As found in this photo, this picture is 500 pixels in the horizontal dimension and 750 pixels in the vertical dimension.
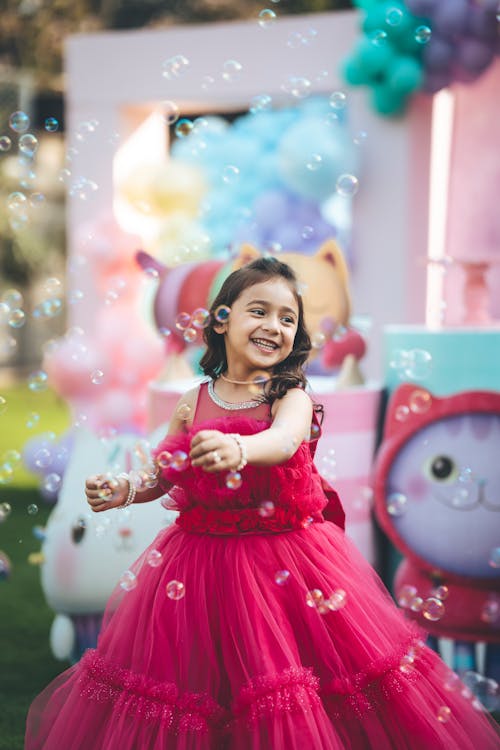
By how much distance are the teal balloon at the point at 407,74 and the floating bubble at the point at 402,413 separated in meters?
2.52

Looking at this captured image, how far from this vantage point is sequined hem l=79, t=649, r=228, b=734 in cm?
157

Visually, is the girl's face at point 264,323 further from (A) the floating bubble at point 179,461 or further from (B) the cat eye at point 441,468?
(B) the cat eye at point 441,468

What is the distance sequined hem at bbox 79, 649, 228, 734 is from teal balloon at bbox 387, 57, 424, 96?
12.5ft

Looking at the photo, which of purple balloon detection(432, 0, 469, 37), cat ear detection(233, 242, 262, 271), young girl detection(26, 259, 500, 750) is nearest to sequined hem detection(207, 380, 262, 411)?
young girl detection(26, 259, 500, 750)

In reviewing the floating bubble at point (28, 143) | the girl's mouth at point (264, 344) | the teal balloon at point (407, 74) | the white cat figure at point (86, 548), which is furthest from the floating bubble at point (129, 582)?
the teal balloon at point (407, 74)

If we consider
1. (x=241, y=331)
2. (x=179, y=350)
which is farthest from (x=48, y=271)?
(x=241, y=331)

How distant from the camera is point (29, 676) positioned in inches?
106

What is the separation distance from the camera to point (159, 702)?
1591 millimetres

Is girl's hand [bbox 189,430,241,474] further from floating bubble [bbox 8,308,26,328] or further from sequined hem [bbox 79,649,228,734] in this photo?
floating bubble [bbox 8,308,26,328]

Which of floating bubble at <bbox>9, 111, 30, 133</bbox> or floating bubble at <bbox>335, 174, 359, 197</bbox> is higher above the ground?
floating bubble at <bbox>9, 111, 30, 133</bbox>

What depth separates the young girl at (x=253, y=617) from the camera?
1.56m

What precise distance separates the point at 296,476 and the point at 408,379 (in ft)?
4.33

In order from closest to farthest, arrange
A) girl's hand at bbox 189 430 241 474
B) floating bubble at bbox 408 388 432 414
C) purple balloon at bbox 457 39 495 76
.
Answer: girl's hand at bbox 189 430 241 474 → floating bubble at bbox 408 388 432 414 → purple balloon at bbox 457 39 495 76

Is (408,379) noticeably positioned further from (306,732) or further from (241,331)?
(306,732)
